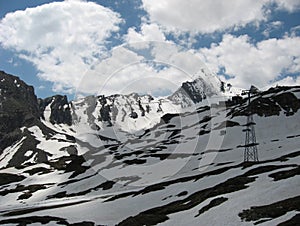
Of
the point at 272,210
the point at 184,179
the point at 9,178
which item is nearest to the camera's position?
the point at 272,210

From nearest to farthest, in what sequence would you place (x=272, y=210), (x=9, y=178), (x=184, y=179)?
(x=272, y=210)
(x=184, y=179)
(x=9, y=178)

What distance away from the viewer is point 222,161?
284 ft

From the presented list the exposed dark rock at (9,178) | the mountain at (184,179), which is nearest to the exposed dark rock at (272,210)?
the mountain at (184,179)

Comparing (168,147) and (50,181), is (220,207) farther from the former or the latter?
(50,181)

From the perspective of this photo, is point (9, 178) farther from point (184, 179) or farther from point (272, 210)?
point (272, 210)

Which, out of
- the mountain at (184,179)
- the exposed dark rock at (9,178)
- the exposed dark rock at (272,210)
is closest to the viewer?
the exposed dark rock at (272,210)

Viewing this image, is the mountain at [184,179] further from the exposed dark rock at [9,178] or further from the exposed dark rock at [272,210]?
the exposed dark rock at [9,178]

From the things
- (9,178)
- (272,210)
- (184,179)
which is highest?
(9,178)

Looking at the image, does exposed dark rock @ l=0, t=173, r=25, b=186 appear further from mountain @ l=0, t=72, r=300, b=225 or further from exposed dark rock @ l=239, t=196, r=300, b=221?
exposed dark rock @ l=239, t=196, r=300, b=221

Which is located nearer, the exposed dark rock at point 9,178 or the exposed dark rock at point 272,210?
the exposed dark rock at point 272,210

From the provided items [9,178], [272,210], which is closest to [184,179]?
[272,210]

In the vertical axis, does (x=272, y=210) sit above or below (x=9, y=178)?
below

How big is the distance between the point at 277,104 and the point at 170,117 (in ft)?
191

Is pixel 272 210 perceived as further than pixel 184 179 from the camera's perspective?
No
